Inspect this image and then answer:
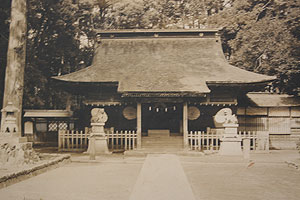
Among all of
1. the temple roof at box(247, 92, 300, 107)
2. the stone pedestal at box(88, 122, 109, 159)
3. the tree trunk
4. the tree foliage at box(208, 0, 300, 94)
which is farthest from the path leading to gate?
the tree foliage at box(208, 0, 300, 94)

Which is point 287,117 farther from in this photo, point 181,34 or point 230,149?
point 181,34

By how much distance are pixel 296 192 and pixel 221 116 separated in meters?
9.10

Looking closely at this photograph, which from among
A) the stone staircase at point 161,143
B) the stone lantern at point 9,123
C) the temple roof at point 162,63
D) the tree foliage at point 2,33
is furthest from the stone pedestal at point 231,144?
the tree foliage at point 2,33

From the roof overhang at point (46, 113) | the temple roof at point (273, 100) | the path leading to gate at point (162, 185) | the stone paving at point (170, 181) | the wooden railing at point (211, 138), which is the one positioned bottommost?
the stone paving at point (170, 181)

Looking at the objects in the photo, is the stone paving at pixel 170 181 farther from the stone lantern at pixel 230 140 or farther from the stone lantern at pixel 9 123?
the stone lantern at pixel 230 140

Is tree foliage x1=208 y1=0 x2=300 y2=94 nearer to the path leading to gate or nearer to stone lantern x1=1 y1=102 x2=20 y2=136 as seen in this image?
the path leading to gate

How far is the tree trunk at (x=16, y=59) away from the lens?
13477mm

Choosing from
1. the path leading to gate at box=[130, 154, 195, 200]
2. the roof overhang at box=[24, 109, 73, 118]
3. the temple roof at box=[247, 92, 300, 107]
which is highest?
the temple roof at box=[247, 92, 300, 107]

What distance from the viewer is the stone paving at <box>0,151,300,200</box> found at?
7500mm

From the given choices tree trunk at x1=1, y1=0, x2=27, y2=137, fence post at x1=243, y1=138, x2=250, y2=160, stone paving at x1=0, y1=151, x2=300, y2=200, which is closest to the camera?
stone paving at x1=0, y1=151, x2=300, y2=200

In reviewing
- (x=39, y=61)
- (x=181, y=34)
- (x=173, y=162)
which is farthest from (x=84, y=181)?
(x=39, y=61)

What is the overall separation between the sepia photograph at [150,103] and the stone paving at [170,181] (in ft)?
0.14

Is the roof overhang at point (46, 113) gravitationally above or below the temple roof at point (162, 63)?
below

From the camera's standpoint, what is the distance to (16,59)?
13656 millimetres
